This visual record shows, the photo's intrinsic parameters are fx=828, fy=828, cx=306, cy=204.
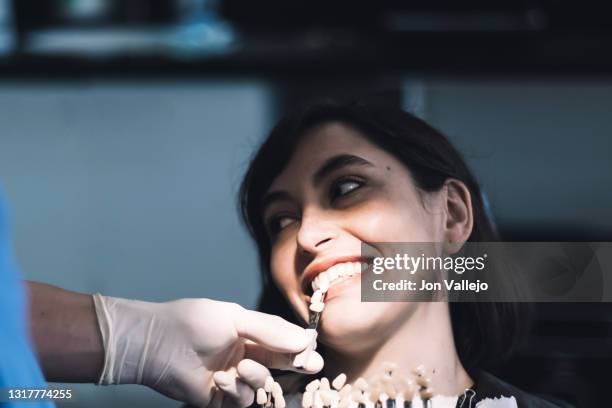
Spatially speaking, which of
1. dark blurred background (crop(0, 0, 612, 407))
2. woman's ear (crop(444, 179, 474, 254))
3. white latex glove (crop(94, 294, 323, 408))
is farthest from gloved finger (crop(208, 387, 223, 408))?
woman's ear (crop(444, 179, 474, 254))

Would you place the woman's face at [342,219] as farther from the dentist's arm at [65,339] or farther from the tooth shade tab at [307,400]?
the dentist's arm at [65,339]

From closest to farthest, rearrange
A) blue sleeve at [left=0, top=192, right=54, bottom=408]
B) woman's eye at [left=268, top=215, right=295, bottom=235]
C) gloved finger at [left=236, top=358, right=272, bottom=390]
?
blue sleeve at [left=0, top=192, right=54, bottom=408], gloved finger at [left=236, top=358, right=272, bottom=390], woman's eye at [left=268, top=215, right=295, bottom=235]

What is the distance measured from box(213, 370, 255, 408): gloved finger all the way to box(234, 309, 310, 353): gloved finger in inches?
2.7

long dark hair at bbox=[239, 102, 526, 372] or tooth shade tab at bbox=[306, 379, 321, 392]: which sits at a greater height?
long dark hair at bbox=[239, 102, 526, 372]

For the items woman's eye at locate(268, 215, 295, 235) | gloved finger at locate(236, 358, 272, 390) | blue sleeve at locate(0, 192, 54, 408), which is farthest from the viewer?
woman's eye at locate(268, 215, 295, 235)

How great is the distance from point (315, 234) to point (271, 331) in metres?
0.18

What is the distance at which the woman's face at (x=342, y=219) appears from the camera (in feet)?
4.47

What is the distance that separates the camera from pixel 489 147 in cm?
146

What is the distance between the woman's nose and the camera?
4.49ft

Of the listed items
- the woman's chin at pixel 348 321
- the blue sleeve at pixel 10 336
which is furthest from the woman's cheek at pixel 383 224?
the blue sleeve at pixel 10 336

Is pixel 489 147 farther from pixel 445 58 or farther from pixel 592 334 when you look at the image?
pixel 445 58

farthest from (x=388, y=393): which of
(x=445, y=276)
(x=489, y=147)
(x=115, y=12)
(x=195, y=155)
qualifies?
(x=115, y=12)

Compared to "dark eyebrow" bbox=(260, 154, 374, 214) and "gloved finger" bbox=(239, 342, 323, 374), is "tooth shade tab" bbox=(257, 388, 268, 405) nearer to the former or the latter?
"gloved finger" bbox=(239, 342, 323, 374)

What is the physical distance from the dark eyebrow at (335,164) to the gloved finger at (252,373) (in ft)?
1.04
